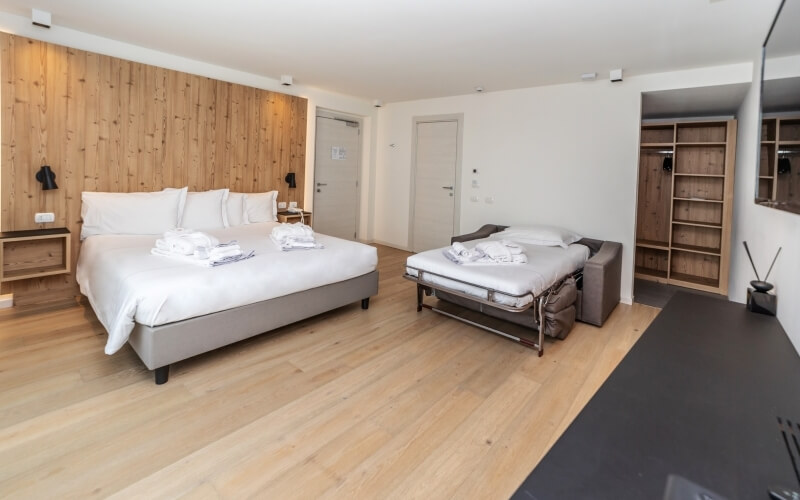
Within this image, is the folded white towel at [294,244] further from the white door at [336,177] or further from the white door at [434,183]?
the white door at [434,183]

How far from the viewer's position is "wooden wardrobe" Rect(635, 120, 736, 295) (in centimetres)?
498

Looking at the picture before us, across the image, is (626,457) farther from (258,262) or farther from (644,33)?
(644,33)

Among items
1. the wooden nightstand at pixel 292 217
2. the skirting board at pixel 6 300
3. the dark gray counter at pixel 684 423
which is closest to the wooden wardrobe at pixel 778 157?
the dark gray counter at pixel 684 423

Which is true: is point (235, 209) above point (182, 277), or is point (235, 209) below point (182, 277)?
above

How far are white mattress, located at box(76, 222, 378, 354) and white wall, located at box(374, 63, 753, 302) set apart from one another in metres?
2.40

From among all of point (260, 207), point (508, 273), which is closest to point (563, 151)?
point (508, 273)

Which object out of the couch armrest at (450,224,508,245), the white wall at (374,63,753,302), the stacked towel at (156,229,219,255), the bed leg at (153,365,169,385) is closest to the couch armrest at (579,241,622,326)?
the white wall at (374,63,753,302)

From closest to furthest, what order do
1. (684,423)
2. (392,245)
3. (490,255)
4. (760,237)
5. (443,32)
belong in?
(684,423) → (760,237) → (443,32) → (490,255) → (392,245)

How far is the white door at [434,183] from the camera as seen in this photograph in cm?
596

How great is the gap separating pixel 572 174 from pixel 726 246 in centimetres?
195

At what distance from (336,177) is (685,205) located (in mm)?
4959

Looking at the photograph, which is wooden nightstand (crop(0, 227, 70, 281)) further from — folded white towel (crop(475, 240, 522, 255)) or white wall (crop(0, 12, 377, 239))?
folded white towel (crop(475, 240, 522, 255))

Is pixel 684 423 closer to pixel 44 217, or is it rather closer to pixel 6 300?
pixel 44 217

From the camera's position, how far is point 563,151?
187 inches
